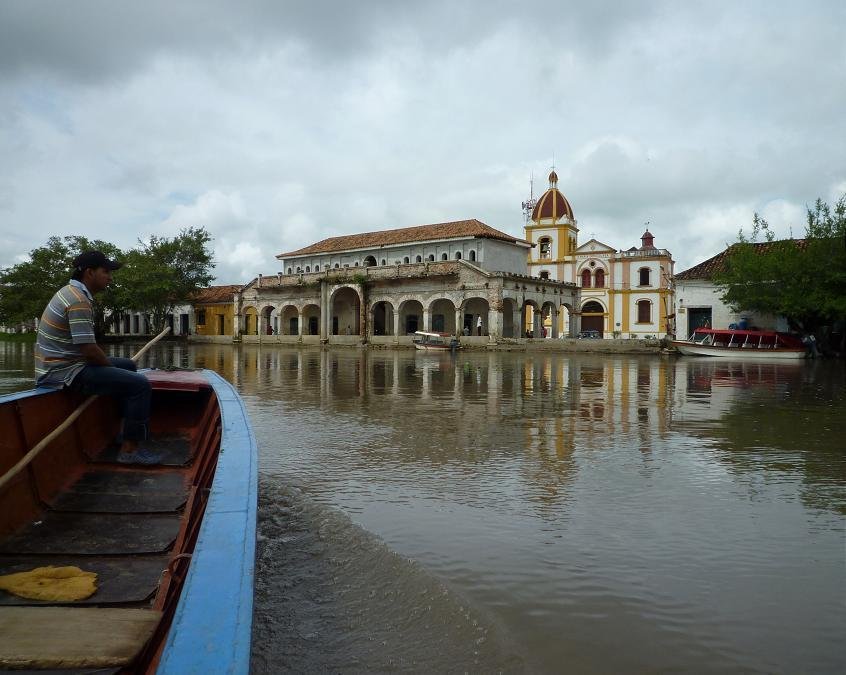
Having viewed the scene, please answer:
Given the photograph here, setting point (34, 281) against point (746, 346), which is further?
point (34, 281)

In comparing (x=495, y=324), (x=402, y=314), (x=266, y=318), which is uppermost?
(x=266, y=318)

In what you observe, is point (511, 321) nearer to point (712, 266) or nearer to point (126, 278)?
point (712, 266)

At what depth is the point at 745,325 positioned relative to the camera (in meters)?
31.3

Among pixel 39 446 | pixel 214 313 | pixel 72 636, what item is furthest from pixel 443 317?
pixel 72 636

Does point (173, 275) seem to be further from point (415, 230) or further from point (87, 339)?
point (87, 339)

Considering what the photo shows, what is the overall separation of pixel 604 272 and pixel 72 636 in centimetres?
4848

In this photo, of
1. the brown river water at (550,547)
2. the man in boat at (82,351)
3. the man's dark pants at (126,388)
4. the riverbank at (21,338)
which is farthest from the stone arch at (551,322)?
the riverbank at (21,338)

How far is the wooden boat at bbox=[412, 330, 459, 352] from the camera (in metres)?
29.9

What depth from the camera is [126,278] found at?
41.8 meters

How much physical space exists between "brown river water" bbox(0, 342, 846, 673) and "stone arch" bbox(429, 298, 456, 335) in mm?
30336

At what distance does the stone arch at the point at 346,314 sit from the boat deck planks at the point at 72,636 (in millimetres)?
39707

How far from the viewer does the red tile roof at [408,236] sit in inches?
1463

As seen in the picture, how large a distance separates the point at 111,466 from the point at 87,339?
3.44 ft

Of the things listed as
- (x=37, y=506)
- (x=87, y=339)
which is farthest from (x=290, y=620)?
(x=87, y=339)
